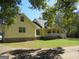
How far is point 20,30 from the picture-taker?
51.3 m

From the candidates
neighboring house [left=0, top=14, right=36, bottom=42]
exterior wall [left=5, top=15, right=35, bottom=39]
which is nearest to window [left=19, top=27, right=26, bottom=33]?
neighboring house [left=0, top=14, right=36, bottom=42]

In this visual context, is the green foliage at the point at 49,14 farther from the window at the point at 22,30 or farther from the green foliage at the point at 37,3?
the window at the point at 22,30

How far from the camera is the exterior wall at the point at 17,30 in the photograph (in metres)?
49.6

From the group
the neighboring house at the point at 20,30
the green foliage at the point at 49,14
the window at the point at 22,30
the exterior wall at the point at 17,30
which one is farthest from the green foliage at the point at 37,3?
the window at the point at 22,30

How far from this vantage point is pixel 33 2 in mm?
21766

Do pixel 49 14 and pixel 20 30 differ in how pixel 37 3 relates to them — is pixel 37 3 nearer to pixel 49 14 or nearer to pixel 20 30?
pixel 49 14

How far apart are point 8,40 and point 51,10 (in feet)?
75.1

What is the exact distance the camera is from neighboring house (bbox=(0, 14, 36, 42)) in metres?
49.5

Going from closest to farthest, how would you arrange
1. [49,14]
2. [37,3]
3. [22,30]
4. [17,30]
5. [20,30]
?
[37,3] → [49,14] → [17,30] → [20,30] → [22,30]

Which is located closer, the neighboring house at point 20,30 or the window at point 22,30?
the neighboring house at point 20,30

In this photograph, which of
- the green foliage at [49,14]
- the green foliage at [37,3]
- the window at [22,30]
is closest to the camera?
the green foliage at [37,3]

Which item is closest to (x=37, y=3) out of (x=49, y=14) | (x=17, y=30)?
(x=49, y=14)

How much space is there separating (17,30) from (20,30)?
2.72 ft

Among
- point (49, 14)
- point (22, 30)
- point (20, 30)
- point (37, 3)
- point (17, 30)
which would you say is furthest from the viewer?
point (22, 30)
